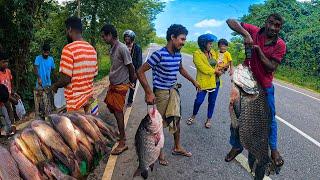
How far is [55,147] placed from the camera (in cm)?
260

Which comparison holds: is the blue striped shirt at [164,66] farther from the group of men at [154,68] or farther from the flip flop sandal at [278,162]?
the flip flop sandal at [278,162]

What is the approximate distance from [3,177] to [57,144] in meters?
0.42

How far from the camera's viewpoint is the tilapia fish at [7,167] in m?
2.32

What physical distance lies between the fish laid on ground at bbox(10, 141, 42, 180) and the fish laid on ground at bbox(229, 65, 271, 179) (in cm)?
207

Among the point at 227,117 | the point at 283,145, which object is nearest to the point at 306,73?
the point at 227,117

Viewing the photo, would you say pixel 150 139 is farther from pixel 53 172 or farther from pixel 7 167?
pixel 7 167

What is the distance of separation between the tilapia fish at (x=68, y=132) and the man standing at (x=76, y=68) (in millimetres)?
2308

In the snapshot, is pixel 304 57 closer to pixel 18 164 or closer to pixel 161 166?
pixel 161 166

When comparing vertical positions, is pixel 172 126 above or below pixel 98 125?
below

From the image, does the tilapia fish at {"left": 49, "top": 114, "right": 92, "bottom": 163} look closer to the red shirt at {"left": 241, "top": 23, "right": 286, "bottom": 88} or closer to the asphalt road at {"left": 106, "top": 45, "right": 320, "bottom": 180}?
the red shirt at {"left": 241, "top": 23, "right": 286, "bottom": 88}

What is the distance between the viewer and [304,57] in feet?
79.3

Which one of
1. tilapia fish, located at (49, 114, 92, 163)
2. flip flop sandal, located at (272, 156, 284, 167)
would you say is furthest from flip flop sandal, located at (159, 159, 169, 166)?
tilapia fish, located at (49, 114, 92, 163)

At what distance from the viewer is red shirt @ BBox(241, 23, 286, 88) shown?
4469 mm

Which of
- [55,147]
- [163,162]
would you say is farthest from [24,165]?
[163,162]
